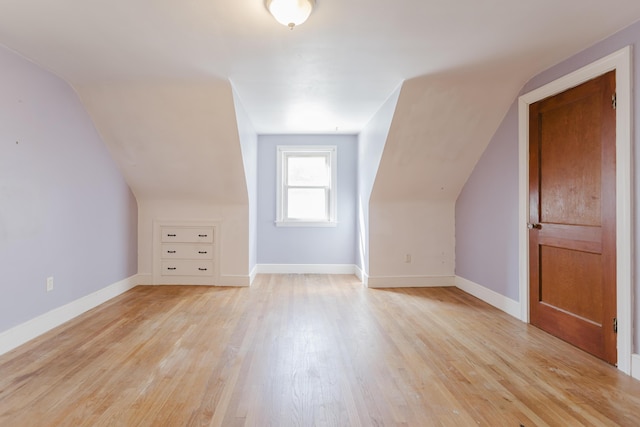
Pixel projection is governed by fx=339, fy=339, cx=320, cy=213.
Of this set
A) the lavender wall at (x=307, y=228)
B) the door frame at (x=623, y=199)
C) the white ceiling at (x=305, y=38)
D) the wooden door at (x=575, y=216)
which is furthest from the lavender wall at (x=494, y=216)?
the lavender wall at (x=307, y=228)

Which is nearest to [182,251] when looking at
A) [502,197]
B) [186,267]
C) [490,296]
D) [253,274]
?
[186,267]

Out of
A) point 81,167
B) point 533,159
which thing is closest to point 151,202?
point 81,167

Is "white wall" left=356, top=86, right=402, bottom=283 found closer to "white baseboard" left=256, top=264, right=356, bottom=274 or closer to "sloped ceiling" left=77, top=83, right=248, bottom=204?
"white baseboard" left=256, top=264, right=356, bottom=274

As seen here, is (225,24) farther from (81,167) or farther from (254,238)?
(254,238)

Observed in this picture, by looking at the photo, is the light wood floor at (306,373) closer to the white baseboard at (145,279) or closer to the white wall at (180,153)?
the white baseboard at (145,279)

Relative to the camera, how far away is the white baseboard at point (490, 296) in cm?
334

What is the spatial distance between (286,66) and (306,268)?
130 inches

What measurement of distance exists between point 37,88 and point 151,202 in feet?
6.47

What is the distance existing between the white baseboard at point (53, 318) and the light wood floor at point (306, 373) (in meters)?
0.10

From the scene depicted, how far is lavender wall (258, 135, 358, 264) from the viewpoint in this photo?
5.39 m

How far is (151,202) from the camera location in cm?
458

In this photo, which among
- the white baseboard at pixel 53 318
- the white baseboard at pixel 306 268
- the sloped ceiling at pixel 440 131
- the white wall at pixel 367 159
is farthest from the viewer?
the white baseboard at pixel 306 268

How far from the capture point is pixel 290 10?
1.99 meters

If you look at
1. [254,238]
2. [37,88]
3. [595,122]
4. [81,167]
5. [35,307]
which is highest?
[37,88]
